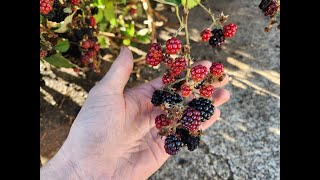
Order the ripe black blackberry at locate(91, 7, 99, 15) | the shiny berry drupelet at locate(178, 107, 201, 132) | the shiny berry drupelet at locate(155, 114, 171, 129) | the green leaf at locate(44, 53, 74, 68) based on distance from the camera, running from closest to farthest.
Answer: the shiny berry drupelet at locate(178, 107, 201, 132), the shiny berry drupelet at locate(155, 114, 171, 129), the green leaf at locate(44, 53, 74, 68), the ripe black blackberry at locate(91, 7, 99, 15)

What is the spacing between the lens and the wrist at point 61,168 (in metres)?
1.40

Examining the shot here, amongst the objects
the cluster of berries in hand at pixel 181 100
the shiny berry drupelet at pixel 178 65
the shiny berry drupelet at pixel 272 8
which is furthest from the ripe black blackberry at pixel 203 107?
the shiny berry drupelet at pixel 272 8

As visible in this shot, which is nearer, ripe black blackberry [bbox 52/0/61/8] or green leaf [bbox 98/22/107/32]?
ripe black blackberry [bbox 52/0/61/8]

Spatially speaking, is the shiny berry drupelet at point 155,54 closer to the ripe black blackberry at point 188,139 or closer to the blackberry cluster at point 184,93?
the blackberry cluster at point 184,93

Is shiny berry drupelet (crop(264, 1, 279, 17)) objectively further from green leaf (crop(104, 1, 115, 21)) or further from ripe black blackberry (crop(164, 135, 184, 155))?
green leaf (crop(104, 1, 115, 21))

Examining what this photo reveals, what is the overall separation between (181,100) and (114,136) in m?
0.41

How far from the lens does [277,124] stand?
1.87 metres

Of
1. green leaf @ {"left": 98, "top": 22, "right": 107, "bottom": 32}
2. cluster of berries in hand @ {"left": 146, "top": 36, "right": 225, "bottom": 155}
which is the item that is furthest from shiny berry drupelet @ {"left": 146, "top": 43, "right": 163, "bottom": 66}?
green leaf @ {"left": 98, "top": 22, "right": 107, "bottom": 32}

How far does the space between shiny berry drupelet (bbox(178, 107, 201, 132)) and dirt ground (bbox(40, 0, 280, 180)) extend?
69 centimetres

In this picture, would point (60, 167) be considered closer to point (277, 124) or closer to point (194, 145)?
point (194, 145)

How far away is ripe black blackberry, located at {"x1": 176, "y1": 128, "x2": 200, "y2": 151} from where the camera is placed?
121 cm

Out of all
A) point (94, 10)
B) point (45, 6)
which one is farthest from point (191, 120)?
point (94, 10)
